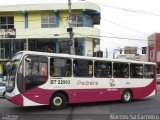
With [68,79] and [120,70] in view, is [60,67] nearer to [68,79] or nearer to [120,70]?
[68,79]

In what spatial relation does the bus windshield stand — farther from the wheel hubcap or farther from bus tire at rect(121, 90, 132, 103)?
bus tire at rect(121, 90, 132, 103)

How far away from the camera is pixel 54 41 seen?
147 feet

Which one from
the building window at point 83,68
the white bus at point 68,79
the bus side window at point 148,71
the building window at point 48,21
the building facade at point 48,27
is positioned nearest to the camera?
the white bus at point 68,79

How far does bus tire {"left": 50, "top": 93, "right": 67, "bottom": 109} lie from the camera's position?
59.0 feet

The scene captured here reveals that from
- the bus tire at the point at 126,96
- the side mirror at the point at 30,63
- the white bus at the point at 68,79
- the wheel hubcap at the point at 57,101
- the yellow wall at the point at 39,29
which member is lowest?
the bus tire at the point at 126,96

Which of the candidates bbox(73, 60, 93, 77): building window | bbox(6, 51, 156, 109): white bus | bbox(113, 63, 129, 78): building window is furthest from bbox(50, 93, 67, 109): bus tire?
bbox(113, 63, 129, 78): building window

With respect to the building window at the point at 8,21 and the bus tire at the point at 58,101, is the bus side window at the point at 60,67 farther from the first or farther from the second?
the building window at the point at 8,21

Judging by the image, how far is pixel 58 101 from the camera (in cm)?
1822

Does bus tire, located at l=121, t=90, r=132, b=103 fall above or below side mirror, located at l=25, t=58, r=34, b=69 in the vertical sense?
below

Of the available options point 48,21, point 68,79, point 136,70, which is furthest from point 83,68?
point 48,21

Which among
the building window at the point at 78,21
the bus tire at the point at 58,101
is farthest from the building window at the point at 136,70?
the building window at the point at 78,21

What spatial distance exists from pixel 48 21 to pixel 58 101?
27.4 meters

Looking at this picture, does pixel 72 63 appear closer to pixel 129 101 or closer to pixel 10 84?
pixel 10 84

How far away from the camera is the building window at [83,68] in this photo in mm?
18987
